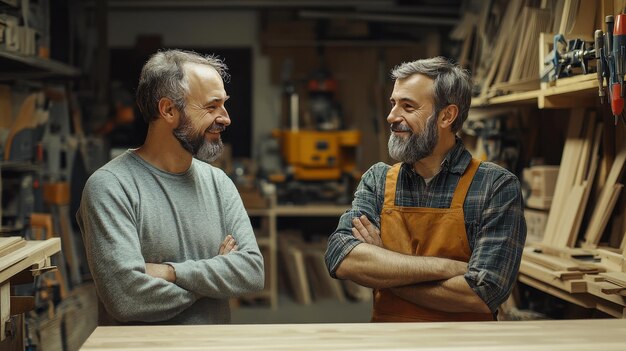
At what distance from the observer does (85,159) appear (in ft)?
18.9

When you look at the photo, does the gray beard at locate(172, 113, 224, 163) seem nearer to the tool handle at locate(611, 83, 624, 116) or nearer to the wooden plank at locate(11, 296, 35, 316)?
the wooden plank at locate(11, 296, 35, 316)

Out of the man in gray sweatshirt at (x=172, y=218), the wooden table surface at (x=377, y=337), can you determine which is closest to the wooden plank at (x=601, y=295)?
the wooden table surface at (x=377, y=337)

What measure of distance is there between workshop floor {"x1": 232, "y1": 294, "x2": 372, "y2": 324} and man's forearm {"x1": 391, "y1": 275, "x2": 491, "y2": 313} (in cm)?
336

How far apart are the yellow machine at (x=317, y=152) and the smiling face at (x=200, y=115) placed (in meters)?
3.86

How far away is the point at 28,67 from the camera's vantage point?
4516 mm

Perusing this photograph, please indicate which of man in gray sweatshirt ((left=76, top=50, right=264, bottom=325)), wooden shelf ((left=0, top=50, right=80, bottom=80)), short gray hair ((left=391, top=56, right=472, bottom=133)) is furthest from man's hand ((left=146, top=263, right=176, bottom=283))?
wooden shelf ((left=0, top=50, right=80, bottom=80))

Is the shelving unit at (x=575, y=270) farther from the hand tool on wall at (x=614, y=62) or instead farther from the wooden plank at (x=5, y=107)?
the wooden plank at (x=5, y=107)

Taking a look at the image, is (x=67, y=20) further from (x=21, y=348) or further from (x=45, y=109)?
(x=21, y=348)

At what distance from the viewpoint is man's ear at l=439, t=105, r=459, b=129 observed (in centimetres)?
256

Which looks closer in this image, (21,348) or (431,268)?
(431,268)

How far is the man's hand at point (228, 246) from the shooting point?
2469 mm

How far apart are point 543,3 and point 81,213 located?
2688 millimetres

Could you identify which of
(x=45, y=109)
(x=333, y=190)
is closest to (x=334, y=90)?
(x=333, y=190)

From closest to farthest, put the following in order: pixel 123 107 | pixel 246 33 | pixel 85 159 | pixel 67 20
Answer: pixel 67 20, pixel 85 159, pixel 123 107, pixel 246 33
